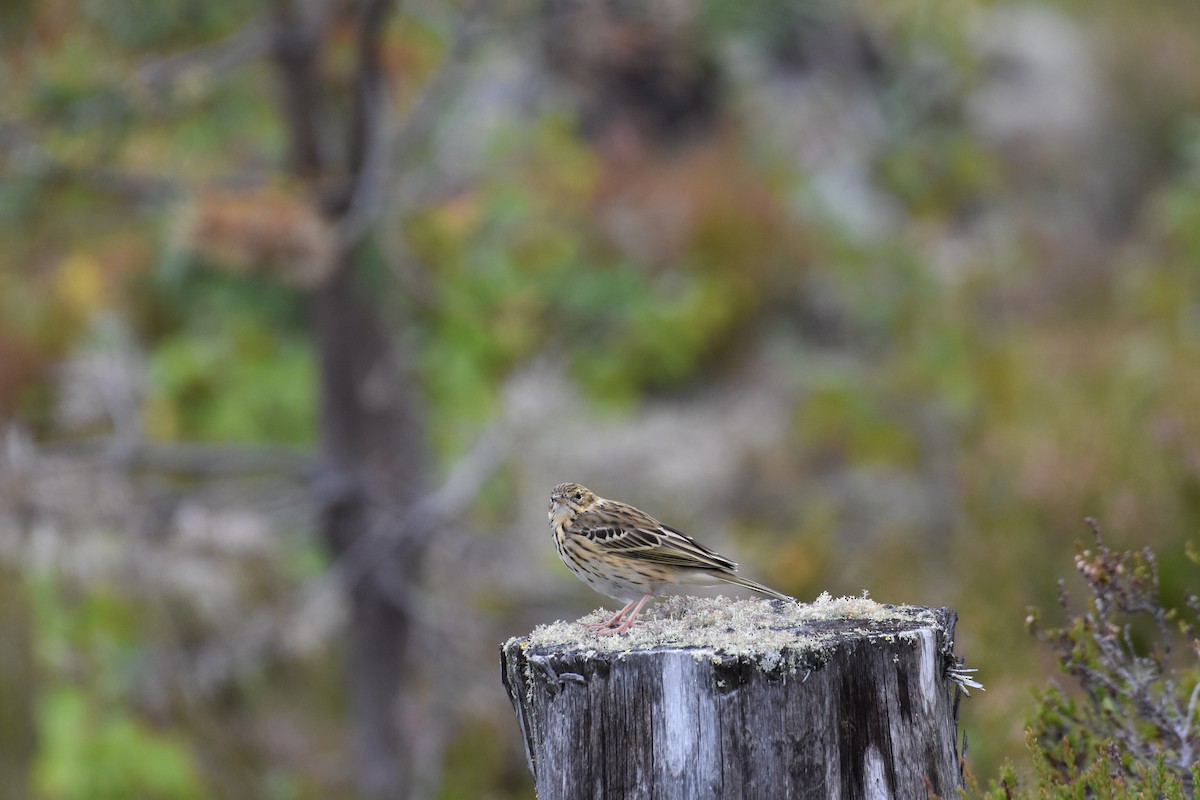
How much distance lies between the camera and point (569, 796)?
2.99 m

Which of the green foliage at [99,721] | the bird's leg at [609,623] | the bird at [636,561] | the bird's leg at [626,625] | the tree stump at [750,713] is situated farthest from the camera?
the green foliage at [99,721]

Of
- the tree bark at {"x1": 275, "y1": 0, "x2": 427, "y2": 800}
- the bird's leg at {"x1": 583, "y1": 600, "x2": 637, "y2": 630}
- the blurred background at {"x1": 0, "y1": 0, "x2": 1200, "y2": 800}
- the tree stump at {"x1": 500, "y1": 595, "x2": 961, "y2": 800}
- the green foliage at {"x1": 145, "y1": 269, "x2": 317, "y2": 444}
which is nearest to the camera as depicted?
the tree stump at {"x1": 500, "y1": 595, "x2": 961, "y2": 800}

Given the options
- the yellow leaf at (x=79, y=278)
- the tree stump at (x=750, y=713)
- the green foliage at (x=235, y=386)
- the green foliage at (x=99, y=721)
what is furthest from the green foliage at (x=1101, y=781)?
the green foliage at (x=235, y=386)

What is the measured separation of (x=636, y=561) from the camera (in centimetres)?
341

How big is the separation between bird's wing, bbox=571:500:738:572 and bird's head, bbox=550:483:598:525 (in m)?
0.10

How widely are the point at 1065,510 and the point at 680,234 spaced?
28.7 feet

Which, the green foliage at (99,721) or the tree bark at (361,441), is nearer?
the tree bark at (361,441)

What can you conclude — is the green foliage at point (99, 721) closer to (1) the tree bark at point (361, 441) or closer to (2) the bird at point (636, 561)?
(1) the tree bark at point (361, 441)

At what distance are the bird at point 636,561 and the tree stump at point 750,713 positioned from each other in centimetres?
32

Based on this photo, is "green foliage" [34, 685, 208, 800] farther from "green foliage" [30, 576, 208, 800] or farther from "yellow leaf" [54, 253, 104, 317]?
"yellow leaf" [54, 253, 104, 317]

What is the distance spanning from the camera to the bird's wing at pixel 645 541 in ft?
11.2

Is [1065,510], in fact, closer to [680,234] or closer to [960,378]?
[960,378]

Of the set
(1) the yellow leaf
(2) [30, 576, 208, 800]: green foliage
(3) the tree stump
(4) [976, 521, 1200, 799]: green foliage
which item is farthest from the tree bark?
(3) the tree stump

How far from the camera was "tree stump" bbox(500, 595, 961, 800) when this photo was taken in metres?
2.86
